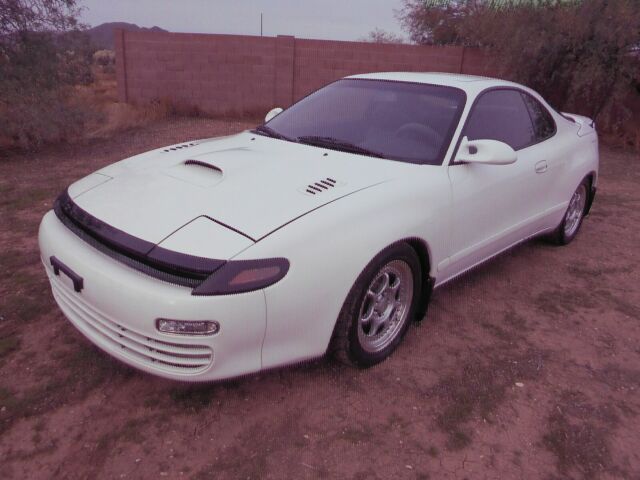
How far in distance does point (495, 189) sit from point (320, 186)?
1.32 metres

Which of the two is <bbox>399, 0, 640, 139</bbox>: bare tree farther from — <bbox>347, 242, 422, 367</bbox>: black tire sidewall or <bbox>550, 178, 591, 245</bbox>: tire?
<bbox>347, 242, 422, 367</bbox>: black tire sidewall

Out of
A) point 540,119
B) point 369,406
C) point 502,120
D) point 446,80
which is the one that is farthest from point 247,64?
point 369,406

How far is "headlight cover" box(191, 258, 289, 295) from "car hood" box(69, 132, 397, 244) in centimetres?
14

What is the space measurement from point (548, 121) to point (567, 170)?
17.0 inches

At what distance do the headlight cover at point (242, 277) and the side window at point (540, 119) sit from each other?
9.01 ft

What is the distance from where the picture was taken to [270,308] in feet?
7.08

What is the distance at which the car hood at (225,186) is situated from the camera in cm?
236

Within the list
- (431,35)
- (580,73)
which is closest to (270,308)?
(580,73)

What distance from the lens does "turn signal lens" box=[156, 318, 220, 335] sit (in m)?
2.08

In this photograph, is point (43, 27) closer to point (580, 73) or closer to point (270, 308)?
point (270, 308)

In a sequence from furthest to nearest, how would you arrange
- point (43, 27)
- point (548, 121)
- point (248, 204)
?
point (43, 27), point (548, 121), point (248, 204)

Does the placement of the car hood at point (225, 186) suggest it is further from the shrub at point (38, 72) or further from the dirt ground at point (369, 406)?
the shrub at point (38, 72)

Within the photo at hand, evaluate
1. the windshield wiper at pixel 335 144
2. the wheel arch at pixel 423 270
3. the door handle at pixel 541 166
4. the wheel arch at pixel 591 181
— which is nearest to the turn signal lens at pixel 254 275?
the wheel arch at pixel 423 270

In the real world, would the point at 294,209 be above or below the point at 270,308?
above
